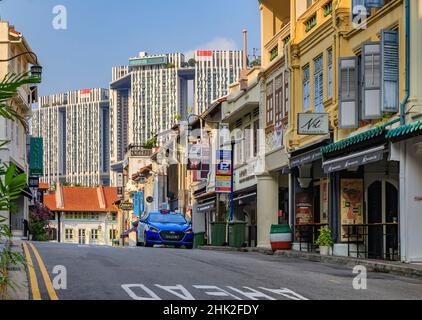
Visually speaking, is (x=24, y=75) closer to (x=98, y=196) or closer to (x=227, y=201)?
(x=227, y=201)

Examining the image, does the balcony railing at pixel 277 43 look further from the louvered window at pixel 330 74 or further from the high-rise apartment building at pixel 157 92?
the high-rise apartment building at pixel 157 92

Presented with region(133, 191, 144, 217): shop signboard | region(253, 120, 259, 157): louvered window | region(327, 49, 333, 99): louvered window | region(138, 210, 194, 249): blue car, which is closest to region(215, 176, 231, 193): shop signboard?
region(253, 120, 259, 157): louvered window

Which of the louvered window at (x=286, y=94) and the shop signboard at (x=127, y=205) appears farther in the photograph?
the shop signboard at (x=127, y=205)

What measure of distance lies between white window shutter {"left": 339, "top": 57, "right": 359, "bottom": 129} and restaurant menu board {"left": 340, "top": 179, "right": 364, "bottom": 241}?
2.35 meters

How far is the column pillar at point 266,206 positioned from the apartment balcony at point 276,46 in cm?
527

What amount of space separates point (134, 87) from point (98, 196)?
54.0 metres

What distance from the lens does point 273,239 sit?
34.1 metres

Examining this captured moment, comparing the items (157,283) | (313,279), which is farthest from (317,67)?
(157,283)

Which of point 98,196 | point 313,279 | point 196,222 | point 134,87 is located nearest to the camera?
point 313,279

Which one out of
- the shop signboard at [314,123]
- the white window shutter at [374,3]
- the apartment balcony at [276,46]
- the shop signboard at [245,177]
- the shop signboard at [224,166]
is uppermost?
the apartment balcony at [276,46]

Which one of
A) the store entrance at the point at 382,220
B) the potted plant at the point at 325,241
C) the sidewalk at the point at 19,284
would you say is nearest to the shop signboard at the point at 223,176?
the potted plant at the point at 325,241

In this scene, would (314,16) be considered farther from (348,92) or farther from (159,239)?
(159,239)

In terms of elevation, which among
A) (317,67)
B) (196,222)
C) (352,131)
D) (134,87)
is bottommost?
(196,222)

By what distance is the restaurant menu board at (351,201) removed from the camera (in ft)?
97.9
